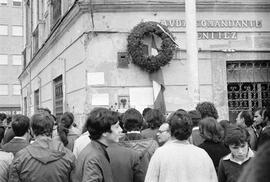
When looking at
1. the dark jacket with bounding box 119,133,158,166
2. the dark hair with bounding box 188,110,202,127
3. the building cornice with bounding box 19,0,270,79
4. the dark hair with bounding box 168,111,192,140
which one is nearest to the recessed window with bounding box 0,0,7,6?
the building cornice with bounding box 19,0,270,79

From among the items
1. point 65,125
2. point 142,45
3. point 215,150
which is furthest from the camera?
point 142,45

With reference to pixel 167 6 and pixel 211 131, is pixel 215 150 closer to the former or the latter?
pixel 211 131

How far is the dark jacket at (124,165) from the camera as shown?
3764 mm

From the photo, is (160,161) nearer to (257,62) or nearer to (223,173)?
(223,173)

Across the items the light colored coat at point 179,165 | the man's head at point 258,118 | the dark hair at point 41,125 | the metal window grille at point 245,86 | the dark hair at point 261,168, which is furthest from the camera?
the metal window grille at point 245,86

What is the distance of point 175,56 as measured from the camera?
36.3 ft

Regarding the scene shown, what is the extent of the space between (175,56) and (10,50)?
44230 millimetres

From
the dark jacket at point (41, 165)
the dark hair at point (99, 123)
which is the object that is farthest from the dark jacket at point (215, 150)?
the dark jacket at point (41, 165)

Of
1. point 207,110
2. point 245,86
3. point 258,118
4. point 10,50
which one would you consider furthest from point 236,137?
point 10,50

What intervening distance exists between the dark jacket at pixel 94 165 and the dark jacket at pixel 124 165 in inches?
7.7

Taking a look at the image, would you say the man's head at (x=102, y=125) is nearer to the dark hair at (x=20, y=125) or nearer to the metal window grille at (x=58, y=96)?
the dark hair at (x=20, y=125)

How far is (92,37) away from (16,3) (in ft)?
146

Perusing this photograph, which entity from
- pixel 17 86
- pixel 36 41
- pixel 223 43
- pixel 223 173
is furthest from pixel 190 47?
pixel 17 86

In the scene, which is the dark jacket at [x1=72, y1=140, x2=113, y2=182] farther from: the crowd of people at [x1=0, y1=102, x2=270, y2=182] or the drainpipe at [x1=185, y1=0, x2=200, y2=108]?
the drainpipe at [x1=185, y1=0, x2=200, y2=108]
